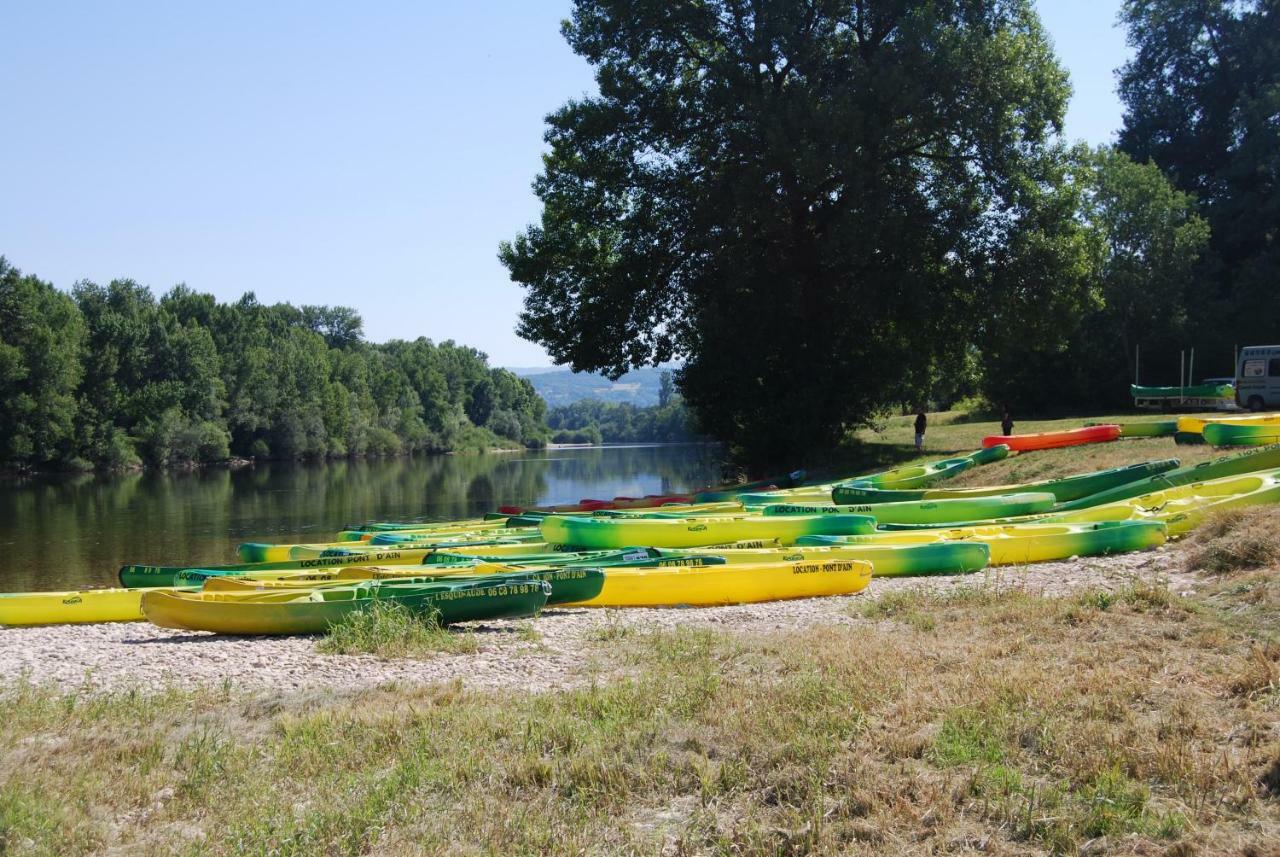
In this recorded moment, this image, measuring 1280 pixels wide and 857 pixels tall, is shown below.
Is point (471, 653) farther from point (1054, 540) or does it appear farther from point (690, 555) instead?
point (1054, 540)

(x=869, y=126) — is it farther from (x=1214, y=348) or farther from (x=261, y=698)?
(x=1214, y=348)

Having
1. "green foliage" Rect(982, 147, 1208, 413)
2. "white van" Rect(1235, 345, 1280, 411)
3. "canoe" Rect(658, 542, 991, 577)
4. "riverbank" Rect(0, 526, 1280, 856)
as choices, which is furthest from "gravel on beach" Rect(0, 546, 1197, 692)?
"green foliage" Rect(982, 147, 1208, 413)

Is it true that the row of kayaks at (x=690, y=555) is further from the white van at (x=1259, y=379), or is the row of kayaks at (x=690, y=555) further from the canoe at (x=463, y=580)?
the white van at (x=1259, y=379)

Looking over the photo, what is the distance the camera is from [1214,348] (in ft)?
167

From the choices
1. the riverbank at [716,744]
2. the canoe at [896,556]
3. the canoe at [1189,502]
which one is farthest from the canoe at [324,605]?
the canoe at [1189,502]

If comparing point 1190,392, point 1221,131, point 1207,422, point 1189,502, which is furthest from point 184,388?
point 1189,502

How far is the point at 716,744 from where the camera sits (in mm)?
6219

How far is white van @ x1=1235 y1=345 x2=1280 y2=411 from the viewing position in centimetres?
3484

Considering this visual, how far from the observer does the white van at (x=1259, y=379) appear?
34844 millimetres

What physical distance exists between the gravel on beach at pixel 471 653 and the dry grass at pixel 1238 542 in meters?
0.27

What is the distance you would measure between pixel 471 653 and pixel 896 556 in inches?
229

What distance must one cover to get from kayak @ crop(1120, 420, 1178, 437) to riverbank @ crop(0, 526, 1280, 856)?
51.1ft

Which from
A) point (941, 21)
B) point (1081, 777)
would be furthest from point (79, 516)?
point (1081, 777)

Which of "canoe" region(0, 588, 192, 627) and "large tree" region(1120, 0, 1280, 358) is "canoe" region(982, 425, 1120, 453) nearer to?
"canoe" region(0, 588, 192, 627)
